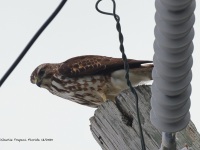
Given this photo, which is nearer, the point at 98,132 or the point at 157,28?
the point at 157,28

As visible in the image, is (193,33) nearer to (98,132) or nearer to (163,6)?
(163,6)

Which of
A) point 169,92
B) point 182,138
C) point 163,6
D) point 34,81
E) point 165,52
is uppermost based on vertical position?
point 163,6

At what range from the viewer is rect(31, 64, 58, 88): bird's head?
870 cm

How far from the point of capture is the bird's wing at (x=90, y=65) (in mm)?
8016

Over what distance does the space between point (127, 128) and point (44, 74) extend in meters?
4.92

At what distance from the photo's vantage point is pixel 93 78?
818 cm

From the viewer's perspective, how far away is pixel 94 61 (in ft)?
26.7

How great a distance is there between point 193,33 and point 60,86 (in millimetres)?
5584

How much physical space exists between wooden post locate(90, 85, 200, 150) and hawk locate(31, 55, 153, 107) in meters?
3.58

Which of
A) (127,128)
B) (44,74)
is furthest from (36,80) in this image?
(127,128)

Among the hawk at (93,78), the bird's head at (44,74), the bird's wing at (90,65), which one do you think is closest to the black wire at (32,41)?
the hawk at (93,78)

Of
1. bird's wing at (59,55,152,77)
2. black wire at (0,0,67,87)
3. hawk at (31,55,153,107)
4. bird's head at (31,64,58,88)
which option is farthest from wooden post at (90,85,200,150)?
bird's head at (31,64,58,88)

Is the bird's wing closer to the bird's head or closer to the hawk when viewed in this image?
the hawk

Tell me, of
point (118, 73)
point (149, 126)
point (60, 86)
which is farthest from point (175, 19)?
point (60, 86)
